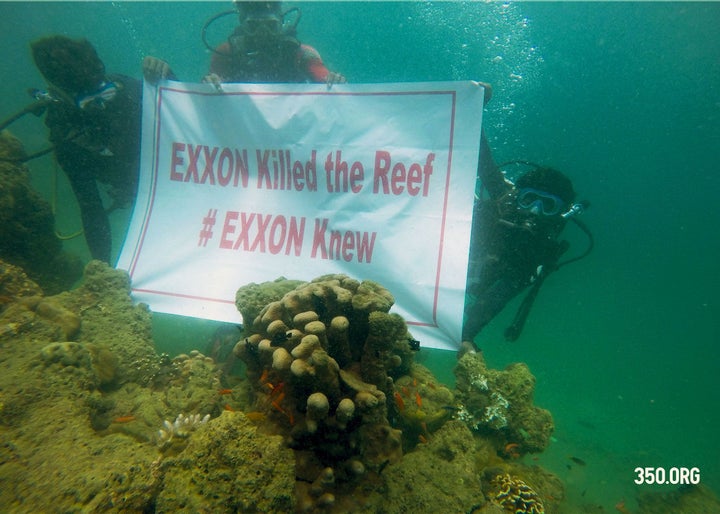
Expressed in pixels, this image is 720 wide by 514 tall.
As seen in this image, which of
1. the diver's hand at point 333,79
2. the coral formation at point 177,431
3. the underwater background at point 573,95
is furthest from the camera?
the underwater background at point 573,95

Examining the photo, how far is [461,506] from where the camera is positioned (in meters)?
2.24

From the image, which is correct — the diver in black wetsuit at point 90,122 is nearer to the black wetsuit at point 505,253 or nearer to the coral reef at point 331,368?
the coral reef at point 331,368

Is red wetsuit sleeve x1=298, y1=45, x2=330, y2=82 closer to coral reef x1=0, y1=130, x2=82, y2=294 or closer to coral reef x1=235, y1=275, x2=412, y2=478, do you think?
coral reef x1=235, y1=275, x2=412, y2=478

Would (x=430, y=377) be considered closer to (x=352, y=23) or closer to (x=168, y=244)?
(x=168, y=244)

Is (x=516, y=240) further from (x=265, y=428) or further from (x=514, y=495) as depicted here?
(x=265, y=428)

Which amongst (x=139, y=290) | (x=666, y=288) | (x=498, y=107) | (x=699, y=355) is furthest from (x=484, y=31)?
(x=699, y=355)

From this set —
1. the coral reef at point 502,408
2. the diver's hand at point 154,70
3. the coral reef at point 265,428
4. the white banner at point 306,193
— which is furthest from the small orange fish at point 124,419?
the diver's hand at point 154,70

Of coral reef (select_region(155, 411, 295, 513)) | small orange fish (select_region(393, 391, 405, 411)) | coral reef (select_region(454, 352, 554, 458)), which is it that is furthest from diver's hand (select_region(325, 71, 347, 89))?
coral reef (select_region(454, 352, 554, 458))

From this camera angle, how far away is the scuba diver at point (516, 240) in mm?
4984

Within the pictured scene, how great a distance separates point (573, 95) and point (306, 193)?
30.9 m

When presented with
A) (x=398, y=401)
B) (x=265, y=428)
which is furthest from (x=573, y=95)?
(x=265, y=428)

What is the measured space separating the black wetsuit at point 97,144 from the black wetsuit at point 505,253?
530cm

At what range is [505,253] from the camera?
5121 mm

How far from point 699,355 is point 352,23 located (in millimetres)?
110960
